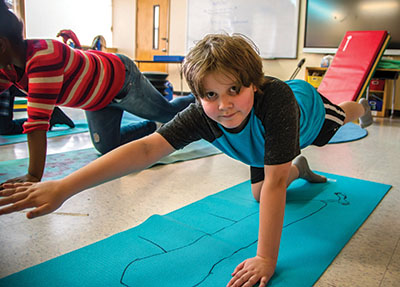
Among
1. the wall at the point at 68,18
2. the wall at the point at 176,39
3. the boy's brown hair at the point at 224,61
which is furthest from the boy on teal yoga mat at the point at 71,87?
Answer: the wall at the point at 68,18

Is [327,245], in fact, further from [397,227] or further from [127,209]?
[127,209]

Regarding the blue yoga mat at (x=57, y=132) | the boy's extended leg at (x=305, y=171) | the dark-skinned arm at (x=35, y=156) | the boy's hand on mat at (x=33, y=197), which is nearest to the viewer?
the boy's hand on mat at (x=33, y=197)

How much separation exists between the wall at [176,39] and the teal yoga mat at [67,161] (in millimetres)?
3086

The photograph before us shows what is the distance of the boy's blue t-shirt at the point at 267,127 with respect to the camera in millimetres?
849

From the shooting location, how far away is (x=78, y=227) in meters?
1.12

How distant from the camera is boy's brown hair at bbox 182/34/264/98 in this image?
78 cm

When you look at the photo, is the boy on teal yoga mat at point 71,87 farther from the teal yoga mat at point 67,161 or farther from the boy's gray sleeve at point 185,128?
the boy's gray sleeve at point 185,128

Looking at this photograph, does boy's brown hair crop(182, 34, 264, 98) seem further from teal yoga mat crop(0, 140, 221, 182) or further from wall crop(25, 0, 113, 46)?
wall crop(25, 0, 113, 46)

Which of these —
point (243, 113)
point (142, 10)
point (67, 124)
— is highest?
point (142, 10)

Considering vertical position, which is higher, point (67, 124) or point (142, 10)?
point (142, 10)

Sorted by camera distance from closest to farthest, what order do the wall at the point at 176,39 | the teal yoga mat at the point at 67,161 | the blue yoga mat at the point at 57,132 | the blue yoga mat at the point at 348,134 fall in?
the teal yoga mat at the point at 67,161 < the blue yoga mat at the point at 57,132 < the blue yoga mat at the point at 348,134 < the wall at the point at 176,39

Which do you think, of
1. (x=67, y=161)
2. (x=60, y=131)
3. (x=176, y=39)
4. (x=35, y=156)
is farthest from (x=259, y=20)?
(x=35, y=156)

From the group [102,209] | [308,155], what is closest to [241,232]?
[102,209]

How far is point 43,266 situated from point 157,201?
55cm
